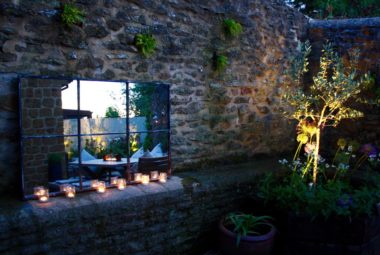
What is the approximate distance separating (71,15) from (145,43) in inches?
31.4

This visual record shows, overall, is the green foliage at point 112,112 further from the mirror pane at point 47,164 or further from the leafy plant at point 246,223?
the leafy plant at point 246,223

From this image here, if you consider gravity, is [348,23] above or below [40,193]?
above

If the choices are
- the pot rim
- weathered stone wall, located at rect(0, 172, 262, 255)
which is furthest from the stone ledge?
the pot rim

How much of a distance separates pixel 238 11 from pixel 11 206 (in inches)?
140

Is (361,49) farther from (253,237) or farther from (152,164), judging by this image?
(152,164)

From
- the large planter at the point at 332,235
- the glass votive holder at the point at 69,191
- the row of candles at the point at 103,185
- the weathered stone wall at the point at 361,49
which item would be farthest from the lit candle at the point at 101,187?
the weathered stone wall at the point at 361,49

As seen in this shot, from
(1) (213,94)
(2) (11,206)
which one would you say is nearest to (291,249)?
(1) (213,94)

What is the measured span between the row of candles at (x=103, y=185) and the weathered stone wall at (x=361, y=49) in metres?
3.40

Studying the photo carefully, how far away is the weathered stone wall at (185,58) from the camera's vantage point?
280 centimetres

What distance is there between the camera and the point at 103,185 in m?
3.19

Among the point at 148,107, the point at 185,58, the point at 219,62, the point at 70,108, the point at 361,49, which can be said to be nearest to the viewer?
the point at 70,108

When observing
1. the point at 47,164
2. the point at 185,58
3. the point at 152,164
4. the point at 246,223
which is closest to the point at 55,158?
the point at 47,164

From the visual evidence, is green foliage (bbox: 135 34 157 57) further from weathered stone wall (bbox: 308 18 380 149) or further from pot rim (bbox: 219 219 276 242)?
weathered stone wall (bbox: 308 18 380 149)

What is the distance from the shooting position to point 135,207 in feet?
10.2
